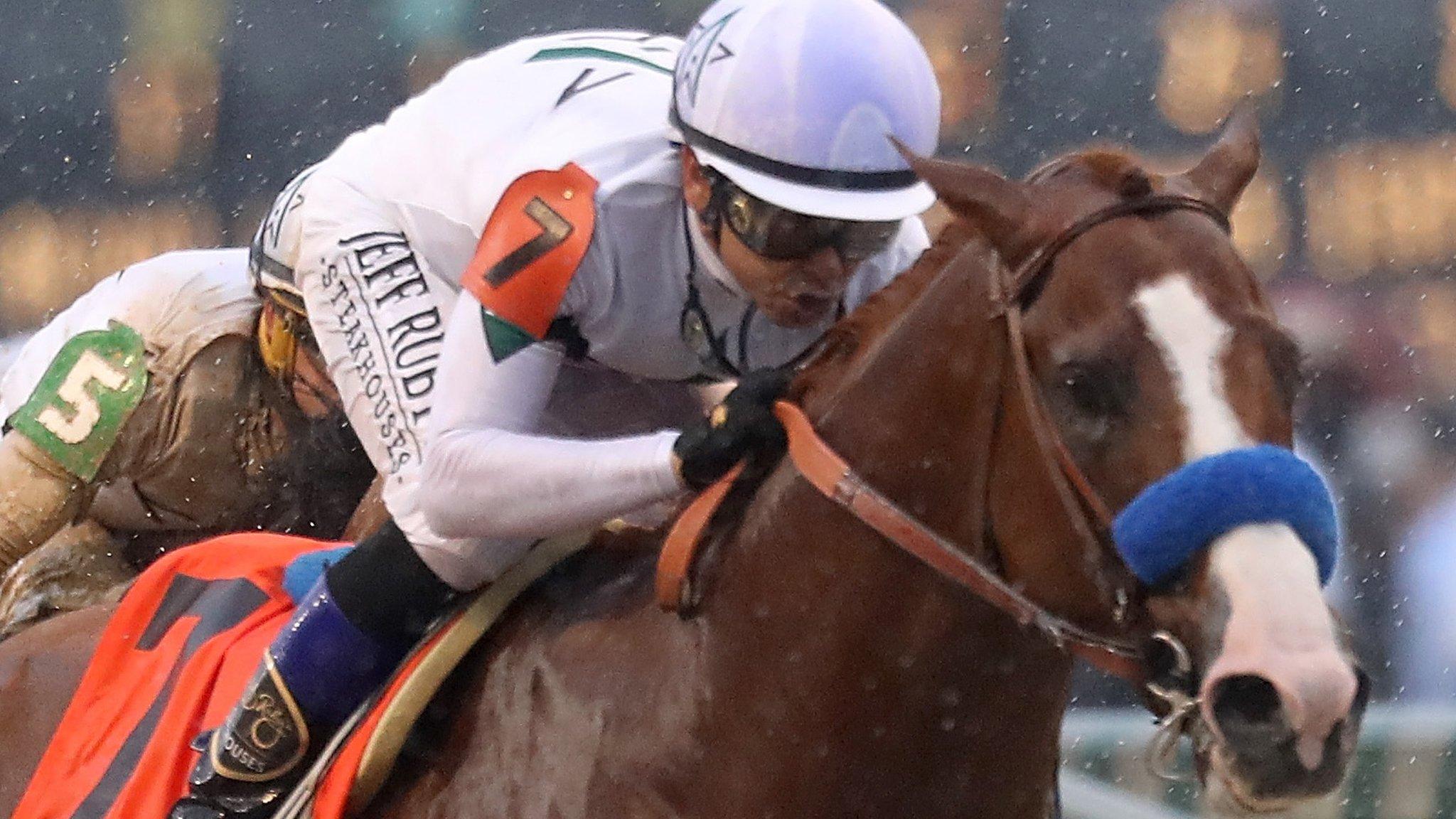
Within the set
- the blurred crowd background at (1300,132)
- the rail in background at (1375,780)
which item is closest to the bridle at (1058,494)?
the rail in background at (1375,780)

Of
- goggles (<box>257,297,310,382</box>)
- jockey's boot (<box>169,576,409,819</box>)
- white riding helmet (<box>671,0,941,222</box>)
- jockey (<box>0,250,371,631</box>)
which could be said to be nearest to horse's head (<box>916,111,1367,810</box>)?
white riding helmet (<box>671,0,941,222</box>)

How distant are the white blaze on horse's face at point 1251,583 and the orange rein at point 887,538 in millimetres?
167

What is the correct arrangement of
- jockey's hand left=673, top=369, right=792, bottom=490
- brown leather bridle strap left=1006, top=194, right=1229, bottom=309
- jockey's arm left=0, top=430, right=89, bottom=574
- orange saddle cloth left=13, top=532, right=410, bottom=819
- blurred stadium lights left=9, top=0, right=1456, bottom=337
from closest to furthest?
brown leather bridle strap left=1006, top=194, right=1229, bottom=309 < jockey's hand left=673, top=369, right=792, bottom=490 < orange saddle cloth left=13, top=532, right=410, bottom=819 < jockey's arm left=0, top=430, right=89, bottom=574 < blurred stadium lights left=9, top=0, right=1456, bottom=337

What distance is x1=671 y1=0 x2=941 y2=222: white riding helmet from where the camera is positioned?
2.19 m

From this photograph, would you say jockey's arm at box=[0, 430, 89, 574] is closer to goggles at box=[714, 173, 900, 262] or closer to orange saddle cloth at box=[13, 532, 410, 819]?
orange saddle cloth at box=[13, 532, 410, 819]

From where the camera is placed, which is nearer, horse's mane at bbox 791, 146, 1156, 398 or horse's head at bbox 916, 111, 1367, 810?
horse's head at bbox 916, 111, 1367, 810

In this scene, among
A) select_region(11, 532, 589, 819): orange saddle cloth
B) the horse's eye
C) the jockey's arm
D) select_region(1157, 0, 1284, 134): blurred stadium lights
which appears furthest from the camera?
select_region(1157, 0, 1284, 134): blurred stadium lights

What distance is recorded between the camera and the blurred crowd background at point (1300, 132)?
17.7 feet

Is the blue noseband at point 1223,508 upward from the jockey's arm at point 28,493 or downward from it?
upward

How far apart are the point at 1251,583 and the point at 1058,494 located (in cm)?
22

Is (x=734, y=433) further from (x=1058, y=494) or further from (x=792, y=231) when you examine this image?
(x=1058, y=494)

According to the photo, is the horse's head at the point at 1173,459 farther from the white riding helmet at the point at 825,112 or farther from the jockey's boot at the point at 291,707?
the jockey's boot at the point at 291,707

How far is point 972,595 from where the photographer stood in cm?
191

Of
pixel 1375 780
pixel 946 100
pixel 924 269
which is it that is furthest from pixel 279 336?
pixel 946 100
